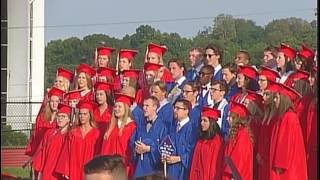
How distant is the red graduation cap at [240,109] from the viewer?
13.1 feet

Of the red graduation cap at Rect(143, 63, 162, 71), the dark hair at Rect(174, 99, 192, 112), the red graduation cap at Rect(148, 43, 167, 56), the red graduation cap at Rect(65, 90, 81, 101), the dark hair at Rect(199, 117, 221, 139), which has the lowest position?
the dark hair at Rect(199, 117, 221, 139)

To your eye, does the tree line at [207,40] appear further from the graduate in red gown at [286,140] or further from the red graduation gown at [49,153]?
the red graduation gown at [49,153]

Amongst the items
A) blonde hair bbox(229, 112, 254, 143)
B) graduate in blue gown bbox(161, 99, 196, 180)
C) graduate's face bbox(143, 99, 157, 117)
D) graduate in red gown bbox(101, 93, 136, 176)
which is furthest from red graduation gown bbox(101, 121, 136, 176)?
blonde hair bbox(229, 112, 254, 143)

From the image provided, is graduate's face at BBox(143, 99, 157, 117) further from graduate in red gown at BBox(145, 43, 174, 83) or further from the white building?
the white building

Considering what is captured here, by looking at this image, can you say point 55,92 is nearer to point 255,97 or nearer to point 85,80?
point 85,80

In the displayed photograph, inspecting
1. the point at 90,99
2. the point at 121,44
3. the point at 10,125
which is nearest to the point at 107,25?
the point at 121,44

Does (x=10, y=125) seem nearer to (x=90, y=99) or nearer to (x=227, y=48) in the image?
(x=90, y=99)

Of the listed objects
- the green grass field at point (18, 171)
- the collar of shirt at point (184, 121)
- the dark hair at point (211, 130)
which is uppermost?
the collar of shirt at point (184, 121)

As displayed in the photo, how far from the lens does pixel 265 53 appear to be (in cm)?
397

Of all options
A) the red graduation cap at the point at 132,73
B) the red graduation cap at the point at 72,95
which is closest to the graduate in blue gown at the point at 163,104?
the red graduation cap at the point at 132,73

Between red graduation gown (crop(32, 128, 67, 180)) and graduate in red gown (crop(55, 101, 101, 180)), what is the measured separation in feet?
0.19

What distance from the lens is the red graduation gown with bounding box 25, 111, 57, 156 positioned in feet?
14.5

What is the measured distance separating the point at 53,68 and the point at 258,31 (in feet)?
3.61

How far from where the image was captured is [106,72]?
4.30 meters
